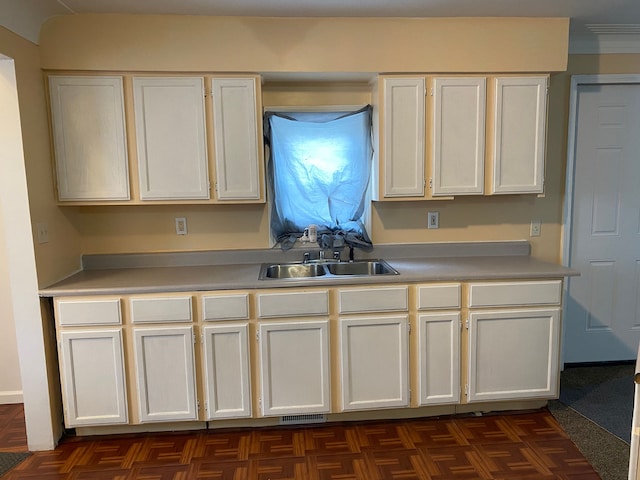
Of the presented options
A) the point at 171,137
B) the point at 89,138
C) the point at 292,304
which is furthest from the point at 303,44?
the point at 292,304

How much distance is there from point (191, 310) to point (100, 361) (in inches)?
22.1

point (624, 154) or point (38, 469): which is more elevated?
point (624, 154)

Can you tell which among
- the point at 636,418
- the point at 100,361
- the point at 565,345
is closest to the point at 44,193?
the point at 100,361

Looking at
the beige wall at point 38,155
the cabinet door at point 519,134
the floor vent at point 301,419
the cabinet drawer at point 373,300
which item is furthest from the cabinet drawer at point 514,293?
the beige wall at point 38,155

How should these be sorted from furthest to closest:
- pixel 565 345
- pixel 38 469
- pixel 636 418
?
pixel 565 345 < pixel 38 469 < pixel 636 418

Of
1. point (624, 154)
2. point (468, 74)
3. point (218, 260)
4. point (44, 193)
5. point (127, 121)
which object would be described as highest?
point (468, 74)

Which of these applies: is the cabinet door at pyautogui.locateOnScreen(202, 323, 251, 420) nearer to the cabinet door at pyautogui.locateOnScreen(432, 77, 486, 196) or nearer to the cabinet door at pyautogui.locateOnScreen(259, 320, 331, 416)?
the cabinet door at pyautogui.locateOnScreen(259, 320, 331, 416)

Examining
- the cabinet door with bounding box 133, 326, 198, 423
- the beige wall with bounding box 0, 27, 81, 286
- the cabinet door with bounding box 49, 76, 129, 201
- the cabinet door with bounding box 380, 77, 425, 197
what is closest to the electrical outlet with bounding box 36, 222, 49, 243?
the beige wall with bounding box 0, 27, 81, 286

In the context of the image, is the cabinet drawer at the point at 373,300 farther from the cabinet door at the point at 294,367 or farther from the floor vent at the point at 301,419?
the floor vent at the point at 301,419

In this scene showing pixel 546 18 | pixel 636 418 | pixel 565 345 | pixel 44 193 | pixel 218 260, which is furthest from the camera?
pixel 565 345

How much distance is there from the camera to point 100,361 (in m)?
2.40

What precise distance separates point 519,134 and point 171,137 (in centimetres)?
209

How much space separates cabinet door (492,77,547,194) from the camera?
269 cm

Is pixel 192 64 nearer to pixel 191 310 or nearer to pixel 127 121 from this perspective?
pixel 127 121
